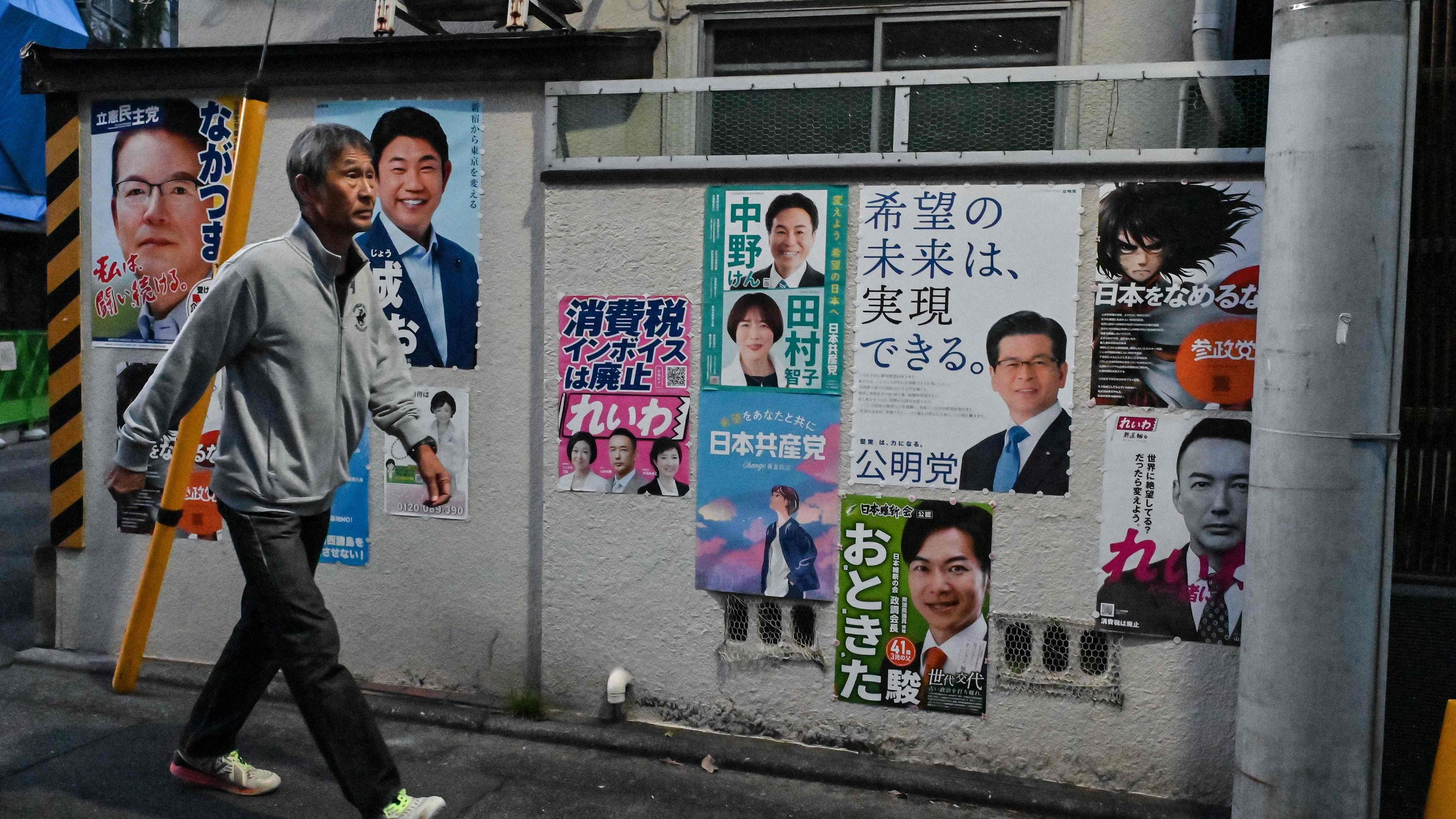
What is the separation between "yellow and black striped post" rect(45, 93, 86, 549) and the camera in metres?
5.63

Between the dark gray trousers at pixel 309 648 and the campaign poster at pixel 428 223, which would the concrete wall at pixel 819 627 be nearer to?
the campaign poster at pixel 428 223

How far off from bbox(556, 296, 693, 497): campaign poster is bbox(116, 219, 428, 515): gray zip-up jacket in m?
1.15

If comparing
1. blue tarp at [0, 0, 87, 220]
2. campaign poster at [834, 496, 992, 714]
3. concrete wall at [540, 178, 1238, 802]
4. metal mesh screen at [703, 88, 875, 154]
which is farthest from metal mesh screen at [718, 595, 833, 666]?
blue tarp at [0, 0, 87, 220]

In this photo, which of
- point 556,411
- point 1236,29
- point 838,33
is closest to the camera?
point 1236,29

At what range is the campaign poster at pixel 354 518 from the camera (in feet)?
17.4

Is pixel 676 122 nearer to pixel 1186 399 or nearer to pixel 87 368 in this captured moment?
pixel 1186 399

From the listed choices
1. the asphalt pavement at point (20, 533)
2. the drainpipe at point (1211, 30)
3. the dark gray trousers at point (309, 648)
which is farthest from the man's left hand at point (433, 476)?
the drainpipe at point (1211, 30)

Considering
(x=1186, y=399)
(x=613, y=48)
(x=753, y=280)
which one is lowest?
(x=1186, y=399)

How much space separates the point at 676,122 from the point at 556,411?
135cm

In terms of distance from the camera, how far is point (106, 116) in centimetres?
557

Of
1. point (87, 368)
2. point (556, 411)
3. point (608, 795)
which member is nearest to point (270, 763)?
point (608, 795)

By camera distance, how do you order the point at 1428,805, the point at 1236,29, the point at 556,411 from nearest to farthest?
1. the point at 1428,805
2. the point at 1236,29
3. the point at 556,411

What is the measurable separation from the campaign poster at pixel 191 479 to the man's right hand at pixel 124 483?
6.23ft

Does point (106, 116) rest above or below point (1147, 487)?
above
